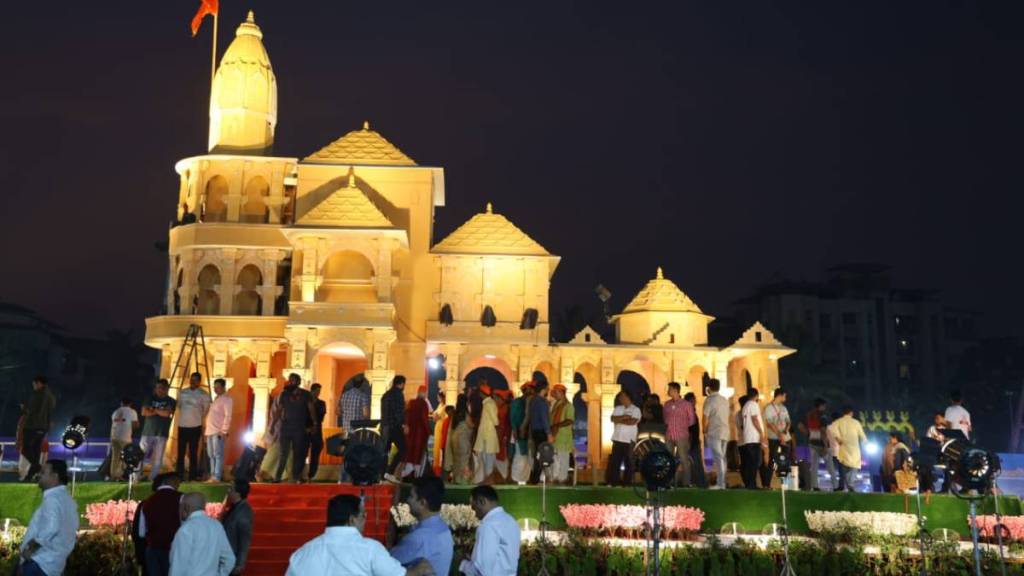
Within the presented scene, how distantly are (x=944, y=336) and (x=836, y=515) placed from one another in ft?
226

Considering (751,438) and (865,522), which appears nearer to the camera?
(865,522)

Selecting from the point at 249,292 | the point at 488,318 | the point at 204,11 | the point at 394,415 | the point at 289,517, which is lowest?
the point at 289,517

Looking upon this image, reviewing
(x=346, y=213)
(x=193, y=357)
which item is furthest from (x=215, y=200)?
(x=346, y=213)

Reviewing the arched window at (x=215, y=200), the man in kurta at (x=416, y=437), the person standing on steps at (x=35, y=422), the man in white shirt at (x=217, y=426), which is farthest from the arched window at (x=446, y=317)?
the person standing on steps at (x=35, y=422)

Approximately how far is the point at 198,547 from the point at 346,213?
17.1 meters

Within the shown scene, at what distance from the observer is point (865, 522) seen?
51.9 ft

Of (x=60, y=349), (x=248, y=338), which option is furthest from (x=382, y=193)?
(x=60, y=349)

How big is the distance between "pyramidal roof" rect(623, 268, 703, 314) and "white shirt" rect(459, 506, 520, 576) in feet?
72.2

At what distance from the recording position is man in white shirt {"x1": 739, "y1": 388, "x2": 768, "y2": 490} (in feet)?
59.2

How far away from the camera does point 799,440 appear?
55.4m

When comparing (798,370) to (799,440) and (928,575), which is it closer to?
(799,440)

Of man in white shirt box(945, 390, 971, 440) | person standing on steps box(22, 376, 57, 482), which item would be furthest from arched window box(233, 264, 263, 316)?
man in white shirt box(945, 390, 971, 440)

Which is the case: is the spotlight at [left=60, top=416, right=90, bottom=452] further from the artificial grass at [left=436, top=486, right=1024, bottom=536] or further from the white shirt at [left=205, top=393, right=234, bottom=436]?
the artificial grass at [left=436, top=486, right=1024, bottom=536]

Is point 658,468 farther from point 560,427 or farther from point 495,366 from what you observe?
point 495,366
